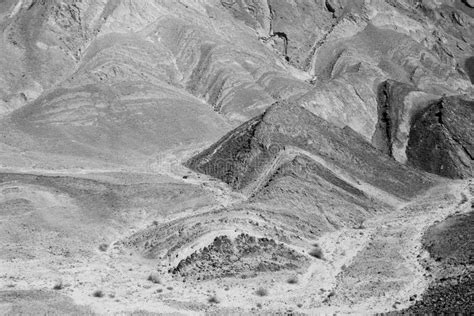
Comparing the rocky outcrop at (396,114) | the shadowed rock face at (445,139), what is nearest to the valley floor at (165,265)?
the shadowed rock face at (445,139)

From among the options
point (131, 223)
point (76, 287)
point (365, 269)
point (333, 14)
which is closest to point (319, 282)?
point (365, 269)

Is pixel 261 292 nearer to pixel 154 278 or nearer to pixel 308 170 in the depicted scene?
pixel 154 278

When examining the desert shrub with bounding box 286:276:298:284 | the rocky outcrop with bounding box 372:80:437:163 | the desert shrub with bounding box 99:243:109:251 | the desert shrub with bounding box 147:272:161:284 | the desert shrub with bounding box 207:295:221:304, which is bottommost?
the desert shrub with bounding box 99:243:109:251

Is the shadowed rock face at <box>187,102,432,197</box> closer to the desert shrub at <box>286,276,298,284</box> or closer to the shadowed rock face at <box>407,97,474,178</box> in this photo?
the shadowed rock face at <box>407,97,474,178</box>

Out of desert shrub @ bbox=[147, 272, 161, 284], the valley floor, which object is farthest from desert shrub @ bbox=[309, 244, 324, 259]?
desert shrub @ bbox=[147, 272, 161, 284]

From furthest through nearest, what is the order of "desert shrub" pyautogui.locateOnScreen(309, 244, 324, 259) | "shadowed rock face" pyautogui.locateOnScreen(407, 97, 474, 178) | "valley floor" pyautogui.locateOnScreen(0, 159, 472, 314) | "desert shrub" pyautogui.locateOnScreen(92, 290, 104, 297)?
1. "shadowed rock face" pyautogui.locateOnScreen(407, 97, 474, 178)
2. "desert shrub" pyautogui.locateOnScreen(309, 244, 324, 259)
3. "desert shrub" pyautogui.locateOnScreen(92, 290, 104, 297)
4. "valley floor" pyautogui.locateOnScreen(0, 159, 472, 314)

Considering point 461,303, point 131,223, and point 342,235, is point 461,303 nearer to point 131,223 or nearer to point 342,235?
point 342,235

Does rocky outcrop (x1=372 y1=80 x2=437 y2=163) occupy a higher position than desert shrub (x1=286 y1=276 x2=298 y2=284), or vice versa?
rocky outcrop (x1=372 y1=80 x2=437 y2=163)
